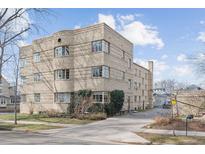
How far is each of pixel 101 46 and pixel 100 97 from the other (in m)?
5.08

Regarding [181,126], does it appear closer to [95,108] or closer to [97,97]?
[95,108]

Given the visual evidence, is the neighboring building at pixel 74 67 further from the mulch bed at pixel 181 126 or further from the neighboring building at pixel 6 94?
the neighboring building at pixel 6 94

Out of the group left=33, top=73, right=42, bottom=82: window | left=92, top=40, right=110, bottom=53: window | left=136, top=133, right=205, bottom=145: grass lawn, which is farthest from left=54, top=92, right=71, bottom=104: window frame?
left=136, top=133, right=205, bottom=145: grass lawn

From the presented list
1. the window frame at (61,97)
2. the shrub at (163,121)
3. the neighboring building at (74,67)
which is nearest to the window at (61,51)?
the neighboring building at (74,67)

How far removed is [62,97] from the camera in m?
28.9

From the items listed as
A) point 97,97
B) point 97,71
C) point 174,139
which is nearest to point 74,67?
point 97,71

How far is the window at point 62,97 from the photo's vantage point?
2845 cm

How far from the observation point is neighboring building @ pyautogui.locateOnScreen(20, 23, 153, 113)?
26.5m

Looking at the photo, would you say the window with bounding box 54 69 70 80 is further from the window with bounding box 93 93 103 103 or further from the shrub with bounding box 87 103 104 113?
the shrub with bounding box 87 103 104 113

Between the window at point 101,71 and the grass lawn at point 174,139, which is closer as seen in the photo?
the grass lawn at point 174,139
